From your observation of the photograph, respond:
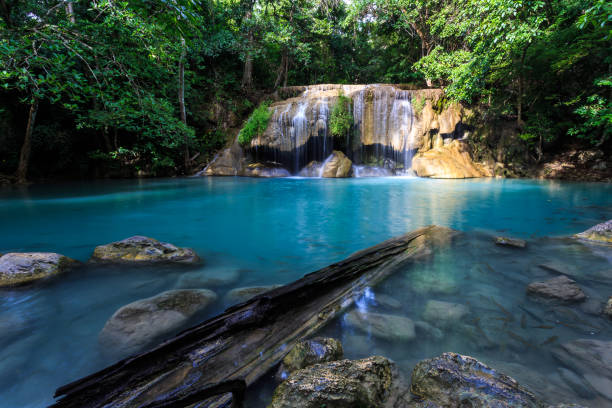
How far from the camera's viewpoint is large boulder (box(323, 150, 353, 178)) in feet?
44.8

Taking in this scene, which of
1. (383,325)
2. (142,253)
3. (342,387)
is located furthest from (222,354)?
(142,253)

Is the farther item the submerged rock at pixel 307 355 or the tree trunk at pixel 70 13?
the tree trunk at pixel 70 13

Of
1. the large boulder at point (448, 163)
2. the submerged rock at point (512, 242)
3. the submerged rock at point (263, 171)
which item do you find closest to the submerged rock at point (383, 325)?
the submerged rock at point (512, 242)

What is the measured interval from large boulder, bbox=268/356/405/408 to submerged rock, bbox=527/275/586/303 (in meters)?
1.59

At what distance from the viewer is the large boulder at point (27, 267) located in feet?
7.86

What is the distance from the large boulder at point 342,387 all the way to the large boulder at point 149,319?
1.04m

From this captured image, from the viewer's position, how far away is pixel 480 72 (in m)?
10.9

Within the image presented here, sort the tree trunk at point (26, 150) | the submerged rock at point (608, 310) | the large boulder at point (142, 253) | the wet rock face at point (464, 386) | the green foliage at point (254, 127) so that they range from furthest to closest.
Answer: the green foliage at point (254, 127) → the tree trunk at point (26, 150) → the large boulder at point (142, 253) → the submerged rock at point (608, 310) → the wet rock face at point (464, 386)

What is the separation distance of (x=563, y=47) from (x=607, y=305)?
13.7m

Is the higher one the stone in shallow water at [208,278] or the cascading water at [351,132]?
the cascading water at [351,132]

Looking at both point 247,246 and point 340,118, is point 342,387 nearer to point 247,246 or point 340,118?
point 247,246

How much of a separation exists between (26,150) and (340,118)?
43.9 ft

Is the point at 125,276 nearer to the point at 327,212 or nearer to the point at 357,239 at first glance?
the point at 357,239

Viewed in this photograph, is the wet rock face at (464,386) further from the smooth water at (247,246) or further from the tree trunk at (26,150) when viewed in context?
the tree trunk at (26,150)
